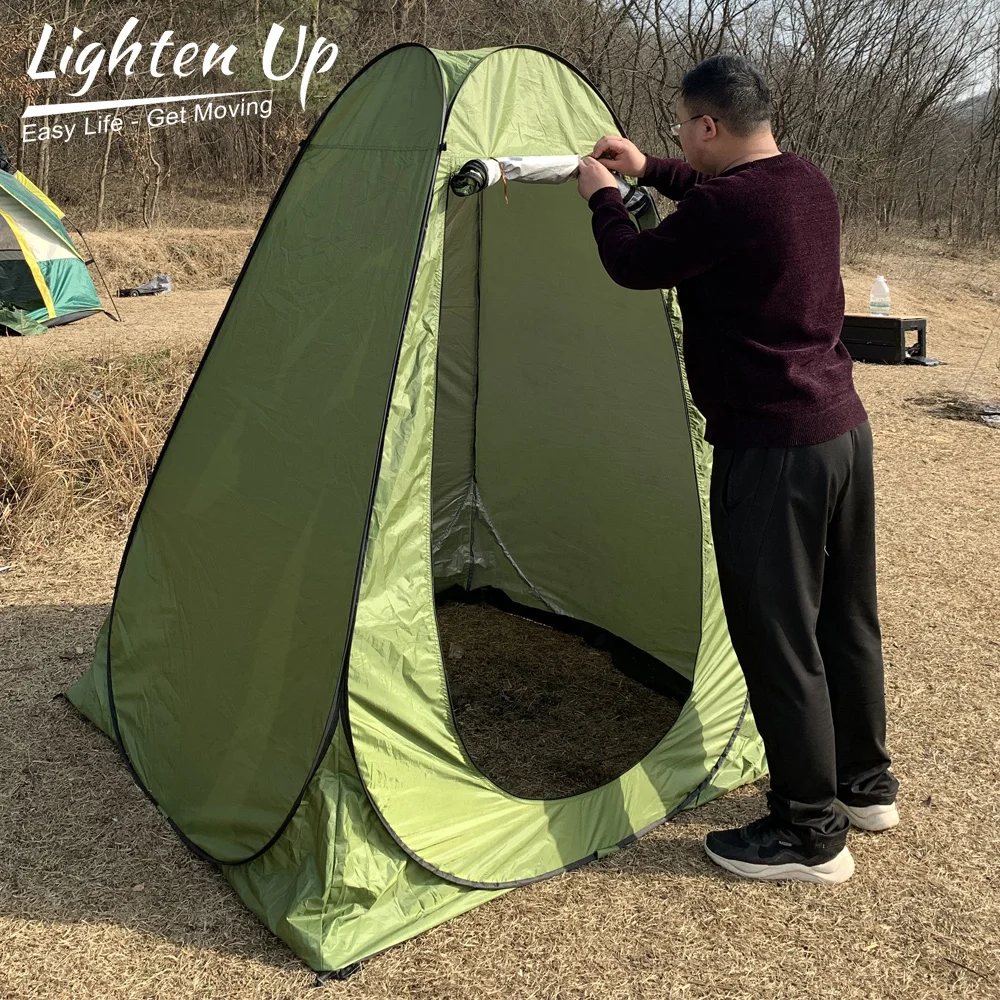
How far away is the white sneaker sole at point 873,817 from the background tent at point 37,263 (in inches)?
358

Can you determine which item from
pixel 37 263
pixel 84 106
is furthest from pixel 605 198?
pixel 84 106

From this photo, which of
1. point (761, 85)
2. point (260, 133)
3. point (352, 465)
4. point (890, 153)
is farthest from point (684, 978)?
point (890, 153)

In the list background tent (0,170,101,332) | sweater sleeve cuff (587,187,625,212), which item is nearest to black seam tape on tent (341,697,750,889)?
sweater sleeve cuff (587,187,625,212)

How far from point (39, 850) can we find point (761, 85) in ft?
8.20

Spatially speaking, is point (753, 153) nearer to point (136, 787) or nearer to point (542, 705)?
point (542, 705)

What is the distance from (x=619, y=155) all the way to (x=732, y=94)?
398mm

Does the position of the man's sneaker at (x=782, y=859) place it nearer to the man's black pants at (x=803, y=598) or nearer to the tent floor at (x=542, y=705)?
the man's black pants at (x=803, y=598)

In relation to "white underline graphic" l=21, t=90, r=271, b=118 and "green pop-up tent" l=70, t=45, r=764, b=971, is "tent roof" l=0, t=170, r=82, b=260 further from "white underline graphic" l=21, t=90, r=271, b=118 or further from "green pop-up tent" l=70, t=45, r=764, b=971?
"green pop-up tent" l=70, t=45, r=764, b=971

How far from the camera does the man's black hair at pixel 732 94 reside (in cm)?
216

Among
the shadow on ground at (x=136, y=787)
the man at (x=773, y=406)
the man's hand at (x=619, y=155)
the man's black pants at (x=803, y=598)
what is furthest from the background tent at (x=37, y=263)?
the man's black pants at (x=803, y=598)

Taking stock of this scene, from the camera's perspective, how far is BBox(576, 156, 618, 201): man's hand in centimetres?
235

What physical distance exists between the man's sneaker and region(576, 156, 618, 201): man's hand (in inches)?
60.7

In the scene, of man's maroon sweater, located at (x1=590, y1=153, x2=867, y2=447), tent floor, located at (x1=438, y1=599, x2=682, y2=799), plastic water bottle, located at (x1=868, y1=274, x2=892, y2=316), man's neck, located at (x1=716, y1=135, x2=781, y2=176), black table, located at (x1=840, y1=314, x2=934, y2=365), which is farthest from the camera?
plastic water bottle, located at (x1=868, y1=274, x2=892, y2=316)

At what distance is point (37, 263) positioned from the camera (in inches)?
390
